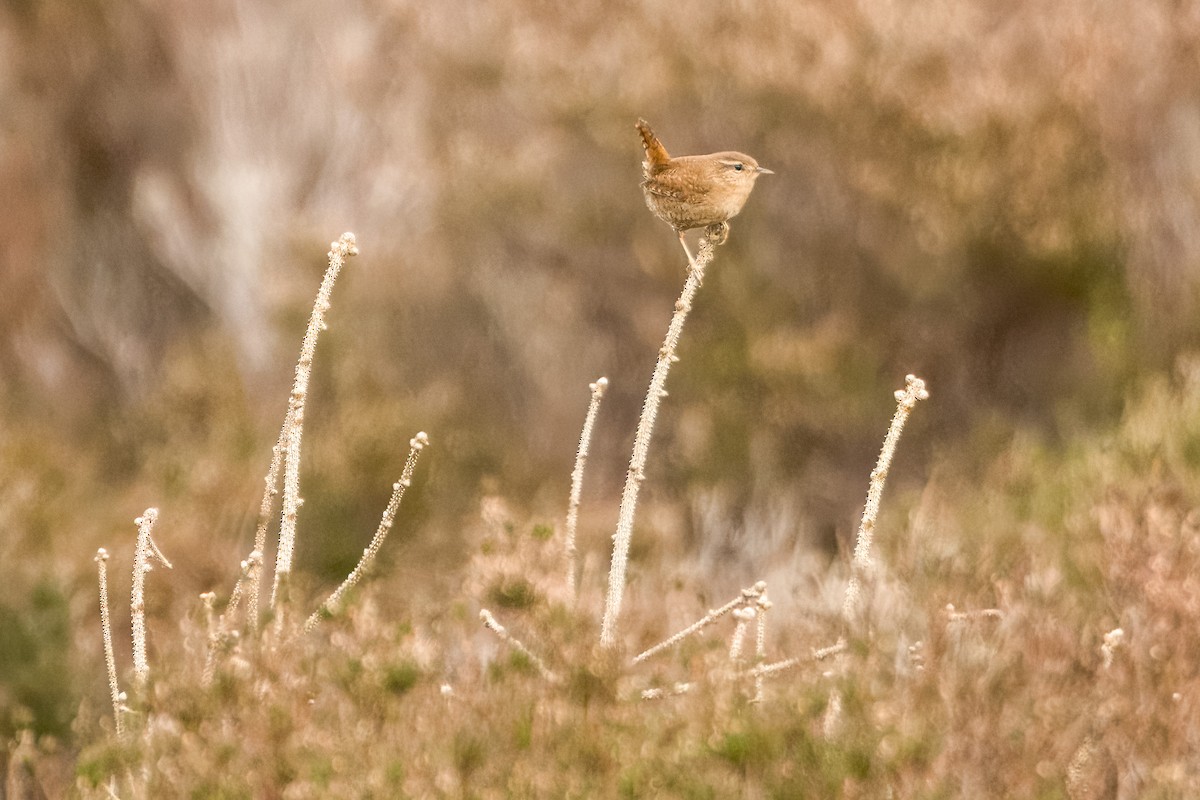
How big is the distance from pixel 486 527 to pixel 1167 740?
112cm

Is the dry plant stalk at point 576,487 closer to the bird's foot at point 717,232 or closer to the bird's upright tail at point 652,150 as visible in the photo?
the bird's foot at point 717,232

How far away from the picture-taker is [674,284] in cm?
1038

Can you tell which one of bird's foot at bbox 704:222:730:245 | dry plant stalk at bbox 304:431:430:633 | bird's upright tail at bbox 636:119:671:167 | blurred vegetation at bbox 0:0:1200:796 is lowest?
dry plant stalk at bbox 304:431:430:633

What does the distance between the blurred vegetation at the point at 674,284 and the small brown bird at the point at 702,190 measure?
4.39 m

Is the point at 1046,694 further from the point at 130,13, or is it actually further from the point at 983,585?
the point at 130,13

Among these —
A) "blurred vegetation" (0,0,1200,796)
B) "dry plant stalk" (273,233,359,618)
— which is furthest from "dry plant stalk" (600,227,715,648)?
"blurred vegetation" (0,0,1200,796)

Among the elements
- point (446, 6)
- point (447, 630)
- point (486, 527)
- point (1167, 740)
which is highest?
point (446, 6)

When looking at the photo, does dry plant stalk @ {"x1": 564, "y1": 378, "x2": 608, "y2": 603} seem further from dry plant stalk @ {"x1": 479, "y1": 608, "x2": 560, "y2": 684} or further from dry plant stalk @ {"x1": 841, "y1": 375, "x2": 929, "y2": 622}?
dry plant stalk @ {"x1": 841, "y1": 375, "x2": 929, "y2": 622}

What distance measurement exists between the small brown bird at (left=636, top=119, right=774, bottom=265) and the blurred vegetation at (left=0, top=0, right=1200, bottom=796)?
4.39 metres

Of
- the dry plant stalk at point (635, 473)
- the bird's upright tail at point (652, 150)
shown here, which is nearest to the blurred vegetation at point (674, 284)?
the bird's upright tail at point (652, 150)

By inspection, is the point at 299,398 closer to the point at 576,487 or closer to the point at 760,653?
the point at 576,487

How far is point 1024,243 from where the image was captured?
31.9ft

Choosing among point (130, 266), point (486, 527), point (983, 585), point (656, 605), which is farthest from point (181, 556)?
point (130, 266)

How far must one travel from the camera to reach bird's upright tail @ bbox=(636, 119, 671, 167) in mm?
2910
